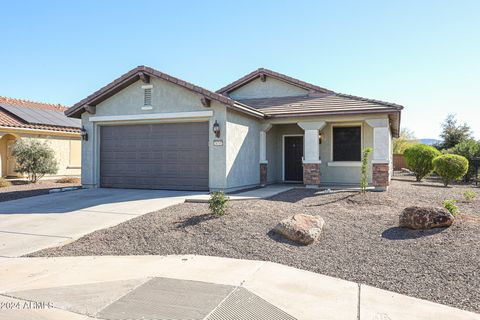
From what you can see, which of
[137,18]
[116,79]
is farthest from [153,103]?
[137,18]

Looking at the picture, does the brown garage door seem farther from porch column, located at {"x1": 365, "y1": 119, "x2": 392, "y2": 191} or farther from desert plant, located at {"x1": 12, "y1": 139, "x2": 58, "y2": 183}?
porch column, located at {"x1": 365, "y1": 119, "x2": 392, "y2": 191}

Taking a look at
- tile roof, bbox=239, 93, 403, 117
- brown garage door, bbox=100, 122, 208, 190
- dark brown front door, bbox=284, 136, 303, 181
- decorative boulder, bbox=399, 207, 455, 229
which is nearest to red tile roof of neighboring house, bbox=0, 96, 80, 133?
brown garage door, bbox=100, 122, 208, 190

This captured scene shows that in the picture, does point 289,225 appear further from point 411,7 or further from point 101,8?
point 101,8

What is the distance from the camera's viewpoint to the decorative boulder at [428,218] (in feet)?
23.2

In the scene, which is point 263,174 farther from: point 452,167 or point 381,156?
point 452,167

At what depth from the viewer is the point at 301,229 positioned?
22.6ft

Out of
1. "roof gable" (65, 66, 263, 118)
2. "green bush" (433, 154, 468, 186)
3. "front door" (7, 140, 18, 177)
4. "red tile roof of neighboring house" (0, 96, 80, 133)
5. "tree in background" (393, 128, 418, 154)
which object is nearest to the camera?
"roof gable" (65, 66, 263, 118)

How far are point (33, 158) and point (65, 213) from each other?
9.91 meters

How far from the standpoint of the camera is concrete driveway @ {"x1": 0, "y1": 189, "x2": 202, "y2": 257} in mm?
7375

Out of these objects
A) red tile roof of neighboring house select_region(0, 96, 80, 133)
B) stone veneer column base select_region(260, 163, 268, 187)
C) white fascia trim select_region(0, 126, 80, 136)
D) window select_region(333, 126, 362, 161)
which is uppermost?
red tile roof of neighboring house select_region(0, 96, 80, 133)

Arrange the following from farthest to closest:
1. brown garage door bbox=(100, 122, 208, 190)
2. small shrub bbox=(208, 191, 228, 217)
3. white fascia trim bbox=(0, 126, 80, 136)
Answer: white fascia trim bbox=(0, 126, 80, 136), brown garage door bbox=(100, 122, 208, 190), small shrub bbox=(208, 191, 228, 217)

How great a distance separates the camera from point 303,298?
4531mm

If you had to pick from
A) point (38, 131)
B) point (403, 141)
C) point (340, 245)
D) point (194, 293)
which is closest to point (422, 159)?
point (340, 245)

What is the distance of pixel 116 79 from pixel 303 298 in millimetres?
11394
